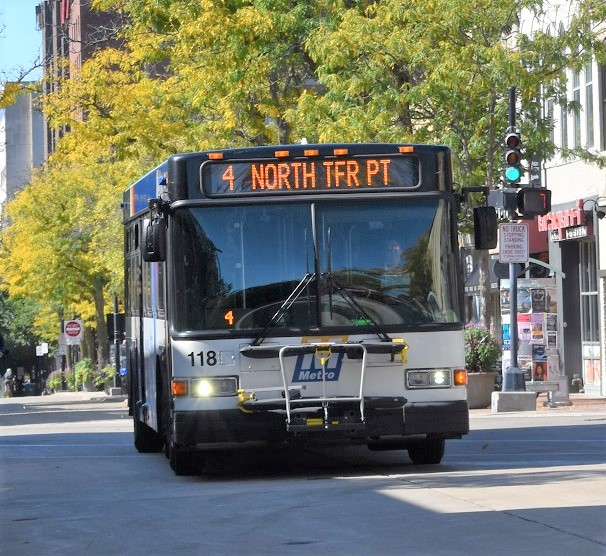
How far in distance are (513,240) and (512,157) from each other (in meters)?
1.44

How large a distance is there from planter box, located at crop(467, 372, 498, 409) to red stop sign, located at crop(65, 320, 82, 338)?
35.1 m

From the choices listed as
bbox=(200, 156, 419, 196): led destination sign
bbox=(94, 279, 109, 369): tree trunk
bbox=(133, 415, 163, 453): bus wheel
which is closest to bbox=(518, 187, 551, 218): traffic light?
bbox=(133, 415, 163, 453): bus wheel

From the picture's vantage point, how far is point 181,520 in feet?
40.1

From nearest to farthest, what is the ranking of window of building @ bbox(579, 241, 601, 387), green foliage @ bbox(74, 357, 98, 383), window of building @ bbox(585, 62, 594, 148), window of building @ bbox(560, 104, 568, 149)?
1. window of building @ bbox(585, 62, 594, 148)
2. window of building @ bbox(579, 241, 601, 387)
3. window of building @ bbox(560, 104, 568, 149)
4. green foliage @ bbox(74, 357, 98, 383)

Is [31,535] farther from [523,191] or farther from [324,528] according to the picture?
[523,191]

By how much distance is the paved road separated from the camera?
10.5 m

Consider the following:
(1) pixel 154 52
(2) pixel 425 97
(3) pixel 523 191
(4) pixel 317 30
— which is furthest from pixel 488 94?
(1) pixel 154 52

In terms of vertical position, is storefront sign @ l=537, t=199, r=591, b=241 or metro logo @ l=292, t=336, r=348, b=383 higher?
storefront sign @ l=537, t=199, r=591, b=241

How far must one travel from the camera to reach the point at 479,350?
2850cm

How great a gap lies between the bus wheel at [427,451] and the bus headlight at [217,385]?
227 centimetres

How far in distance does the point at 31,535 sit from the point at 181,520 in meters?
1.12

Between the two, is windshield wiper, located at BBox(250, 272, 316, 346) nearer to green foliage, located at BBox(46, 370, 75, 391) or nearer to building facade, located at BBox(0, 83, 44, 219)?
green foliage, located at BBox(46, 370, 75, 391)

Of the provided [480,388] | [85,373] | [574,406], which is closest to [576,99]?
[480,388]

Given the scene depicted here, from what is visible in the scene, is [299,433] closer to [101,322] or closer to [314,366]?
[314,366]
